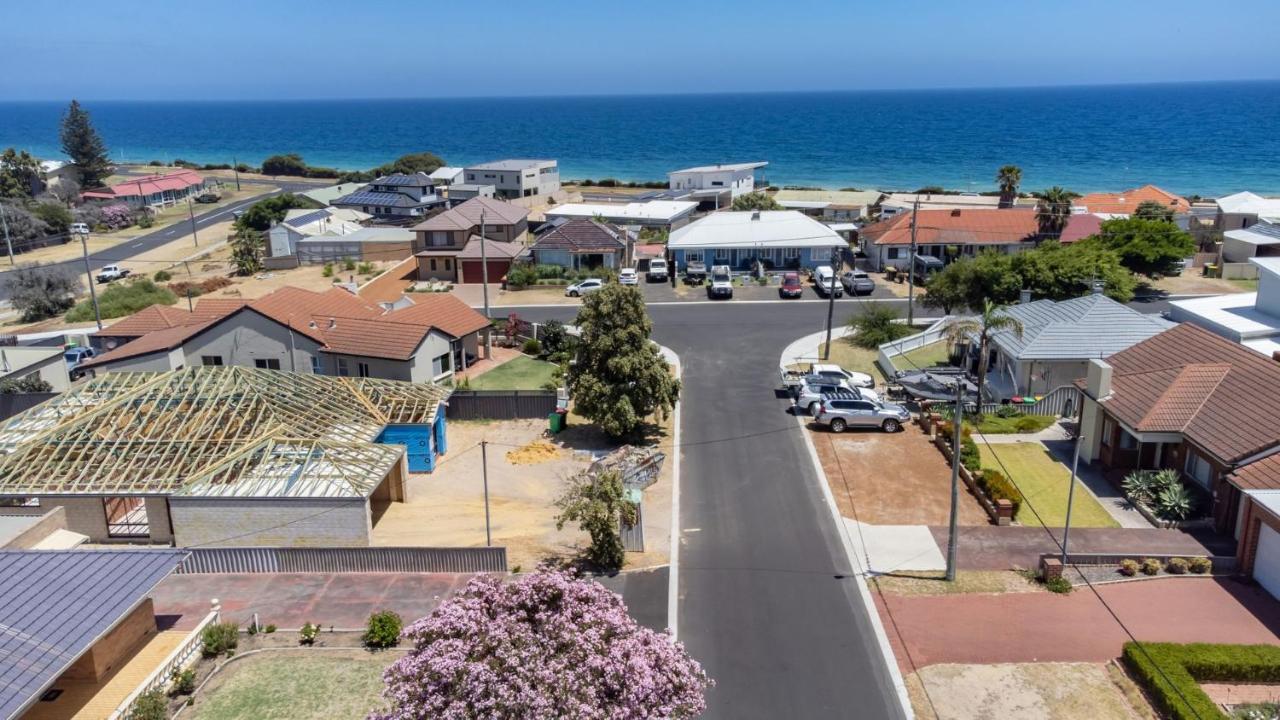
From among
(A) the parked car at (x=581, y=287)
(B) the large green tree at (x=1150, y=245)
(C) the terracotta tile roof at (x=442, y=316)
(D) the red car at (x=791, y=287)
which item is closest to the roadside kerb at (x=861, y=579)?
(C) the terracotta tile roof at (x=442, y=316)

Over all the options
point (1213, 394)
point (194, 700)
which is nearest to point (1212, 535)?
point (1213, 394)

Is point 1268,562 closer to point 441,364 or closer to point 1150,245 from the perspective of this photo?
point 441,364

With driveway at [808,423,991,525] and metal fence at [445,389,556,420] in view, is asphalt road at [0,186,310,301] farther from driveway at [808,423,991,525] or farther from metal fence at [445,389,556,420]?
driveway at [808,423,991,525]

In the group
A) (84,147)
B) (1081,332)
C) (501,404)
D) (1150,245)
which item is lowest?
(501,404)

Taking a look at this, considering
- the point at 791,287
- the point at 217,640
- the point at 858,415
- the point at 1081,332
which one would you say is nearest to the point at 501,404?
the point at 858,415

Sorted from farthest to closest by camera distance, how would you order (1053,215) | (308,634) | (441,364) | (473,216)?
(473,216), (1053,215), (441,364), (308,634)
